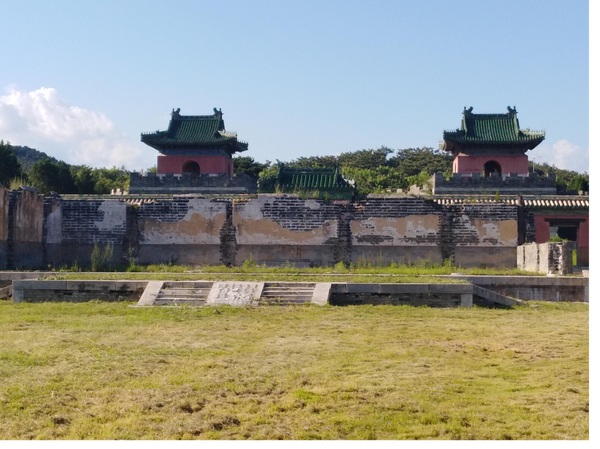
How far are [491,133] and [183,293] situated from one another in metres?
22.3

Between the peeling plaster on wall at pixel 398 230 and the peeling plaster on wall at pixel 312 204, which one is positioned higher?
the peeling plaster on wall at pixel 312 204

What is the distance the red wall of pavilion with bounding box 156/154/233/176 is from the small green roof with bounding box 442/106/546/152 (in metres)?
10.5

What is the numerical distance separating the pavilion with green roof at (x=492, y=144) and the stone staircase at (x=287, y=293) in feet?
65.7

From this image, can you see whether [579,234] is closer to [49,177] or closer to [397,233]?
[397,233]

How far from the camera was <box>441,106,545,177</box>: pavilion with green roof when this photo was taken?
3020 cm

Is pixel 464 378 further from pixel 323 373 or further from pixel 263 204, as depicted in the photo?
pixel 263 204

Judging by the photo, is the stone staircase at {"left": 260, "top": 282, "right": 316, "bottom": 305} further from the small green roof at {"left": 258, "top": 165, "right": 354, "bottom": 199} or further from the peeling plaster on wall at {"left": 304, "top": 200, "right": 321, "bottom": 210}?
the small green roof at {"left": 258, "top": 165, "right": 354, "bottom": 199}

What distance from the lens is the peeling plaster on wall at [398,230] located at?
2064cm

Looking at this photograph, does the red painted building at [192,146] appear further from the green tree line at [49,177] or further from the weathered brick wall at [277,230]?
the weathered brick wall at [277,230]

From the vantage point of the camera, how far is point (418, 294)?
38.4 ft

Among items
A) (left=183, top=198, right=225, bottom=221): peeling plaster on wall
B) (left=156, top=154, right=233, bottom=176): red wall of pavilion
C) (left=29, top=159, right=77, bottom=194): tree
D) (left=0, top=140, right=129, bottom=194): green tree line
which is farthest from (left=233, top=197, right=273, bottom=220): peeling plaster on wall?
(left=29, top=159, right=77, bottom=194): tree

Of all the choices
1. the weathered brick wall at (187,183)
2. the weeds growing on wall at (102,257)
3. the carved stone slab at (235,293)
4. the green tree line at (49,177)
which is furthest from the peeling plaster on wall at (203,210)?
the green tree line at (49,177)

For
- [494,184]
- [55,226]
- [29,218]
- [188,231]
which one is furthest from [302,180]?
[29,218]

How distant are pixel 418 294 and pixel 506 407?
22.1 feet
